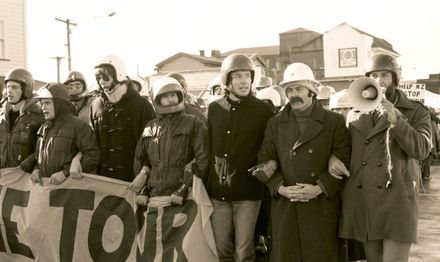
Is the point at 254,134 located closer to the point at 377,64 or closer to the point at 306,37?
the point at 377,64

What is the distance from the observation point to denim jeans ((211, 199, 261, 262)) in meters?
6.84

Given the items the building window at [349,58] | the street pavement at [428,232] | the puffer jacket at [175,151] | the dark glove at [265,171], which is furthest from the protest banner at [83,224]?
the building window at [349,58]

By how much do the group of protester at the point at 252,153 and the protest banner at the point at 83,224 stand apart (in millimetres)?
199

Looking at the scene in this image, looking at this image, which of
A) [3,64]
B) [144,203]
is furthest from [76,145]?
[3,64]

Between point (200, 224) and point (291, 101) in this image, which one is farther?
point (200, 224)

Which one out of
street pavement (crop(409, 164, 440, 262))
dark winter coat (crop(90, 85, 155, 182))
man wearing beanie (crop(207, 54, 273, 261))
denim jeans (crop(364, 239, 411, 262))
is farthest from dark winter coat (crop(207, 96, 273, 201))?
street pavement (crop(409, 164, 440, 262))

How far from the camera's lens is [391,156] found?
595 cm

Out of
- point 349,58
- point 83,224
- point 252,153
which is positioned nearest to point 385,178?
point 252,153

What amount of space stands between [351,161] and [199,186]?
1745 millimetres

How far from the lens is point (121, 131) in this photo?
7.82m

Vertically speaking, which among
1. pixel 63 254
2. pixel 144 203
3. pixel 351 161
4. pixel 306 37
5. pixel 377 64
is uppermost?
pixel 306 37

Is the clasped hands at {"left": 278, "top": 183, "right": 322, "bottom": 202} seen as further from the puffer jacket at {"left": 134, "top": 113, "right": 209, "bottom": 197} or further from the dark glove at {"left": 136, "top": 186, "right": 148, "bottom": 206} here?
the dark glove at {"left": 136, "top": 186, "right": 148, "bottom": 206}

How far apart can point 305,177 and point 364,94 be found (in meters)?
1.04

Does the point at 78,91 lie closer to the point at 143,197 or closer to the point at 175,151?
the point at 143,197
